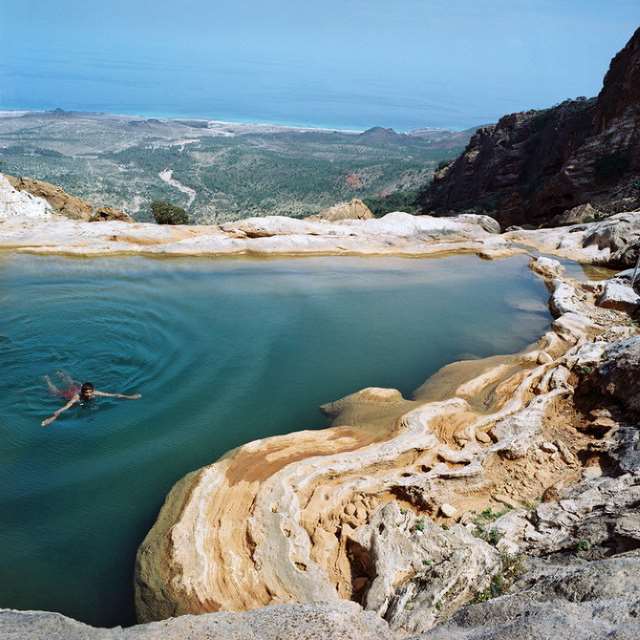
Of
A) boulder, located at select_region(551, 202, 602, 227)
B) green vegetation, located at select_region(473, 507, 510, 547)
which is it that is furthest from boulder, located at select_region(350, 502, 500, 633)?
boulder, located at select_region(551, 202, 602, 227)

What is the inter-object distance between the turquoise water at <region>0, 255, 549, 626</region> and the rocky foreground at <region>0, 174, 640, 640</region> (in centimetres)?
95

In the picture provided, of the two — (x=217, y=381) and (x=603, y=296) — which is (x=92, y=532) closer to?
(x=217, y=381)

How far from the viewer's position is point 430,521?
295 inches

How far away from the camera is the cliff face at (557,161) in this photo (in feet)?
110

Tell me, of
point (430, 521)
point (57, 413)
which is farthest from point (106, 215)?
point (430, 521)

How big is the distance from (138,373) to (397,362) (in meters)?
6.49

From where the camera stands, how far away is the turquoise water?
7762 mm

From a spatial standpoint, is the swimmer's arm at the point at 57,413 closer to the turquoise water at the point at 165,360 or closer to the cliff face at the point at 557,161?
the turquoise water at the point at 165,360

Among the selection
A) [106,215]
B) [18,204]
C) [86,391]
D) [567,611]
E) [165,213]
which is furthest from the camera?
[165,213]

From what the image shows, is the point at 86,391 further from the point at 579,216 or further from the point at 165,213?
the point at 579,216

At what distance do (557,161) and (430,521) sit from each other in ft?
135

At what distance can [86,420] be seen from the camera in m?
10.5

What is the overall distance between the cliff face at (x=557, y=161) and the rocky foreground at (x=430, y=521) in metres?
24.0

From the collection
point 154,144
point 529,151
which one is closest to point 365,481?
point 529,151
